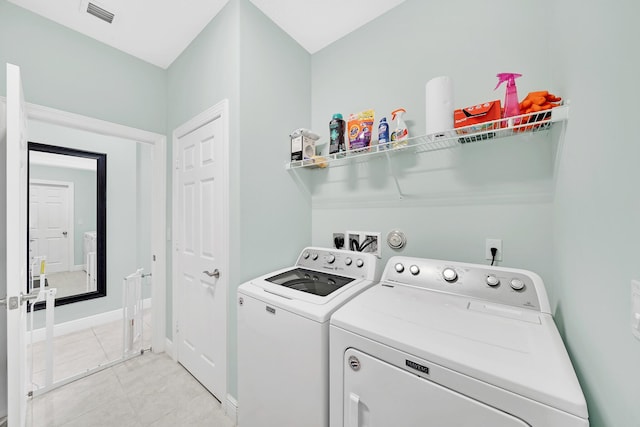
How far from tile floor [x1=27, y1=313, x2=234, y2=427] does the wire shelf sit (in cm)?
190

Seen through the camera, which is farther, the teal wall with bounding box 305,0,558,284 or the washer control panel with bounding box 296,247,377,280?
the washer control panel with bounding box 296,247,377,280

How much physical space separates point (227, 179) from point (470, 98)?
1511mm

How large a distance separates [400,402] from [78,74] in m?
2.85

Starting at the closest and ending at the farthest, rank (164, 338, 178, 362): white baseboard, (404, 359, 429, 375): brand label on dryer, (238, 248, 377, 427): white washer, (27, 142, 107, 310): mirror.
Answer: (404, 359, 429, 375): brand label on dryer
(238, 248, 377, 427): white washer
(164, 338, 178, 362): white baseboard
(27, 142, 107, 310): mirror

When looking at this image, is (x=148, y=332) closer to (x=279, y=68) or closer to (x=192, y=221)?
(x=192, y=221)

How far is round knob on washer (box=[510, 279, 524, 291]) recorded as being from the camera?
100 cm

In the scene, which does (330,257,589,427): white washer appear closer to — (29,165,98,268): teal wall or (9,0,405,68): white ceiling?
(9,0,405,68): white ceiling

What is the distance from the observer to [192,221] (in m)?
1.88

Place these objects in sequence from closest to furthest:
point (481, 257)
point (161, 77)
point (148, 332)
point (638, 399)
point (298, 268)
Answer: point (638, 399) → point (481, 257) → point (298, 268) → point (161, 77) → point (148, 332)

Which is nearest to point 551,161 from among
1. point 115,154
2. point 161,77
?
point 161,77

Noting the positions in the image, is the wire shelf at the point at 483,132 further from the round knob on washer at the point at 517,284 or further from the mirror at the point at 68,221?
the mirror at the point at 68,221

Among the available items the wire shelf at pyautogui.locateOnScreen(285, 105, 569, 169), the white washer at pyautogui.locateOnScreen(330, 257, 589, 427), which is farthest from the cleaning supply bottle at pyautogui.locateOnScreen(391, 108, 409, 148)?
the white washer at pyautogui.locateOnScreen(330, 257, 589, 427)

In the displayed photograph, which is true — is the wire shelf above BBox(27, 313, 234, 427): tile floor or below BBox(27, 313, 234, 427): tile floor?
above

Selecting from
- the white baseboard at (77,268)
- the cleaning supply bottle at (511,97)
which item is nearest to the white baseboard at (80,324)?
the white baseboard at (77,268)
